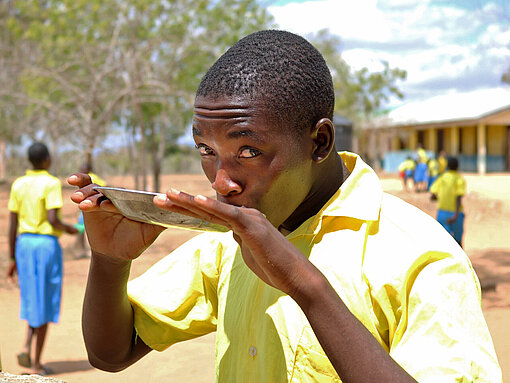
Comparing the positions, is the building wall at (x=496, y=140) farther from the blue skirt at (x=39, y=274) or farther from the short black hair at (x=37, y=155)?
the blue skirt at (x=39, y=274)

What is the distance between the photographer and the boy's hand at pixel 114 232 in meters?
1.42

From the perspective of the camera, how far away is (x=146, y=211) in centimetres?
118

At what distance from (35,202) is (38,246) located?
0.40 meters

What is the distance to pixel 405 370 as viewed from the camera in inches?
41.1

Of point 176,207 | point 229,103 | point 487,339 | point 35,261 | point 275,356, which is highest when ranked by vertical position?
point 229,103

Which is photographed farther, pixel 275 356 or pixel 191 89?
pixel 191 89

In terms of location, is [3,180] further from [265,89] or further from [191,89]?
[265,89]

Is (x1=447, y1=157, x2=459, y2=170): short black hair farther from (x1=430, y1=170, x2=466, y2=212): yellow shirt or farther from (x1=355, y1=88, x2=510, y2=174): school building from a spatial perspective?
(x1=355, y1=88, x2=510, y2=174): school building

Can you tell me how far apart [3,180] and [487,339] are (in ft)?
90.0

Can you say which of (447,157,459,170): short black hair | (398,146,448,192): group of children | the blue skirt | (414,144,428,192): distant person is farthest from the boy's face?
(414,144,428,192): distant person

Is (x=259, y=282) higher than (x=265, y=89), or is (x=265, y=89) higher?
(x=265, y=89)

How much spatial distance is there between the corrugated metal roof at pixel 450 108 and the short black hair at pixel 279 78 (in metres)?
26.4

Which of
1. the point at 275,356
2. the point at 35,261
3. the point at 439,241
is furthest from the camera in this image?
the point at 35,261

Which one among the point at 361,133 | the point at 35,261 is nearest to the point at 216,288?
the point at 35,261
